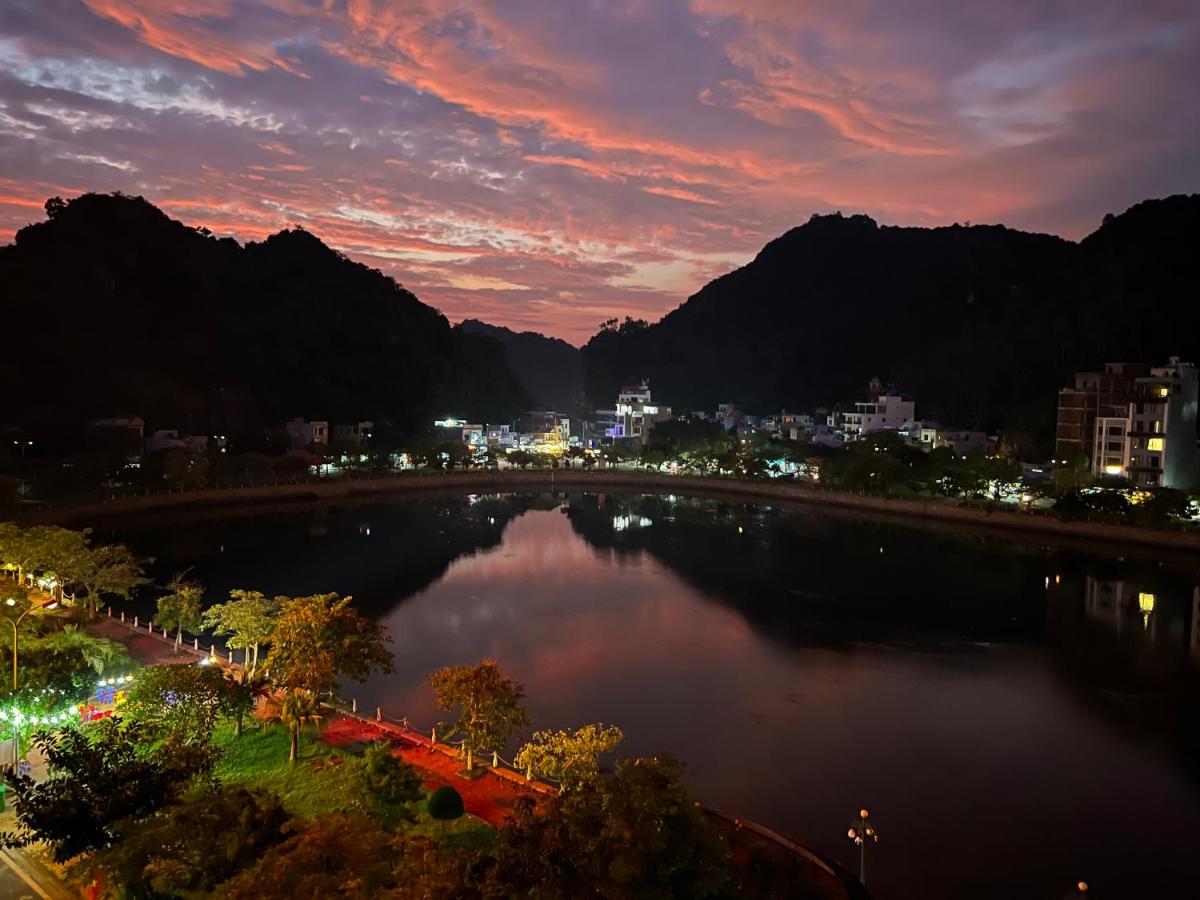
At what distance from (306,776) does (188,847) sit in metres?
3.55

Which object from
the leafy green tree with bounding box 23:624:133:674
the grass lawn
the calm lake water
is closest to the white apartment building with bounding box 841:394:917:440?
the calm lake water

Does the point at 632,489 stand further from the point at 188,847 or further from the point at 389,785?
the point at 188,847

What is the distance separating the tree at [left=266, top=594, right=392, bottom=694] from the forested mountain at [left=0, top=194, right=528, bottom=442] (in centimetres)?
4037

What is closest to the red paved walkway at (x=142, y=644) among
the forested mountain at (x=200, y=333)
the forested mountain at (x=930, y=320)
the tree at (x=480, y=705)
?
the tree at (x=480, y=705)

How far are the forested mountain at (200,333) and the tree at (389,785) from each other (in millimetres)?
42531

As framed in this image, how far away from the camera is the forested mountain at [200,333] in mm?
48438

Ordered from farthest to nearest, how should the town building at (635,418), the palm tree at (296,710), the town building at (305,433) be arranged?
the town building at (635,418) < the town building at (305,433) < the palm tree at (296,710)

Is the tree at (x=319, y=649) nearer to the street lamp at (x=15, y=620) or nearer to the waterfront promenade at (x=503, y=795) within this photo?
the waterfront promenade at (x=503, y=795)

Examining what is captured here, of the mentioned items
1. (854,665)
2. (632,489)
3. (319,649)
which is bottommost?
(632,489)

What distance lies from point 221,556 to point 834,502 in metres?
28.2

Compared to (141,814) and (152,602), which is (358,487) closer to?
(152,602)

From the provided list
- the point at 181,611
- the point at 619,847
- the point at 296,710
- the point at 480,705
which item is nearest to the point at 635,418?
the point at 181,611

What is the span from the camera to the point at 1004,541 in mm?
32344

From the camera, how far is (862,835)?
29.7 ft
